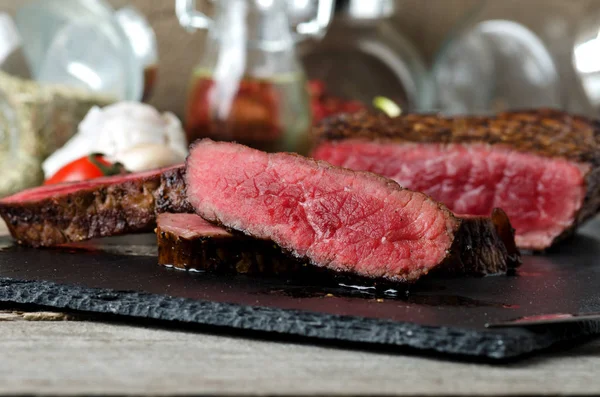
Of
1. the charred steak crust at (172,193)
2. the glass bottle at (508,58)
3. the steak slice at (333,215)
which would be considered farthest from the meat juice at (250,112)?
the steak slice at (333,215)

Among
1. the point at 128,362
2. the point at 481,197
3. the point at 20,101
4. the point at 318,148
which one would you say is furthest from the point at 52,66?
the point at 128,362

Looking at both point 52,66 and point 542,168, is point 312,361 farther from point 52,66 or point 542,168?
point 52,66

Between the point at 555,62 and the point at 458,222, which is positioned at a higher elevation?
the point at 555,62

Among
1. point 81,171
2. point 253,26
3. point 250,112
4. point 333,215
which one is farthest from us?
point 253,26

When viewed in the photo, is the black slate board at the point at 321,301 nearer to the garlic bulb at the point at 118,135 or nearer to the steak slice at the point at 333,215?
the steak slice at the point at 333,215

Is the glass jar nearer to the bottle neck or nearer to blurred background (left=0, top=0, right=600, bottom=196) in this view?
blurred background (left=0, top=0, right=600, bottom=196)

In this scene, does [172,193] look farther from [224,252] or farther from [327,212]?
[327,212]

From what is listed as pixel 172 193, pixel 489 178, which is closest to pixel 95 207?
pixel 172 193
